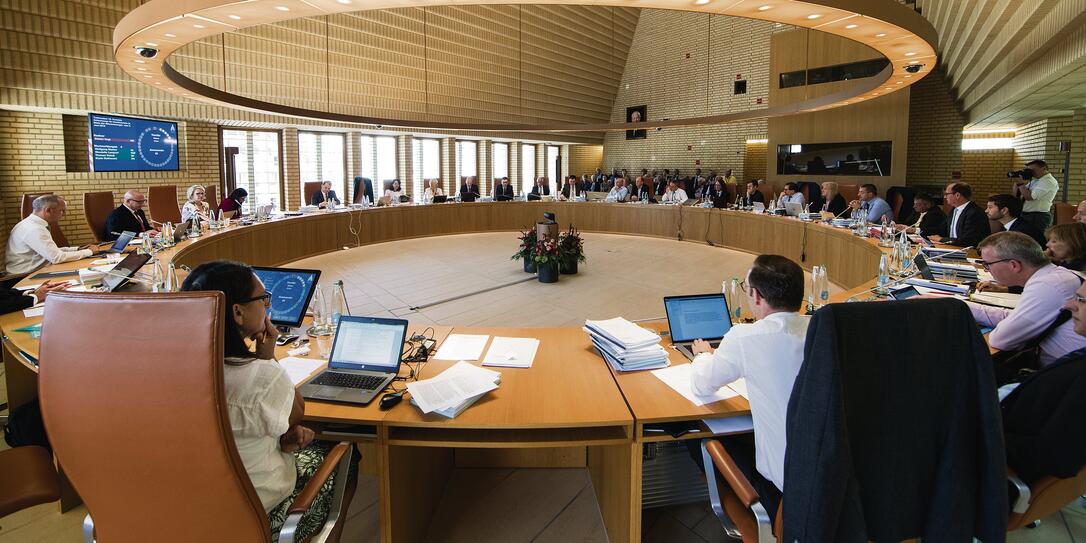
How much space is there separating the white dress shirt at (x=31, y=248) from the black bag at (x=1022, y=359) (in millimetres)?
6103

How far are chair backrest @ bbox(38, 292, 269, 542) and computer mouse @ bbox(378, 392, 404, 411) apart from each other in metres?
0.64

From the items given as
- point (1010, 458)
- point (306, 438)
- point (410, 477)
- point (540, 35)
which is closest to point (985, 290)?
point (1010, 458)

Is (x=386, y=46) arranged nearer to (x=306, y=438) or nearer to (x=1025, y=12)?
(x=1025, y=12)

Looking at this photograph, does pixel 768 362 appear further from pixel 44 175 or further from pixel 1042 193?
pixel 44 175

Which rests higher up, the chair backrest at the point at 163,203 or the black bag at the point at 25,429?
the chair backrest at the point at 163,203

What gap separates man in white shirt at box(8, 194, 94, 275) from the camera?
435 cm

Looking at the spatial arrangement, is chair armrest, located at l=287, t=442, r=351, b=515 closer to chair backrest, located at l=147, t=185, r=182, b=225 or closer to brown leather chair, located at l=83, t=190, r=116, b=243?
brown leather chair, located at l=83, t=190, r=116, b=243

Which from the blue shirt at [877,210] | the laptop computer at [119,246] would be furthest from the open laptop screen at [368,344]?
the blue shirt at [877,210]

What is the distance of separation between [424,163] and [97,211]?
9734 mm

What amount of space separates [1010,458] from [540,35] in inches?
575

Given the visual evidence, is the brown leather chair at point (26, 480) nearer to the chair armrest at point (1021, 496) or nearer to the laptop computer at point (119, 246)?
the chair armrest at point (1021, 496)

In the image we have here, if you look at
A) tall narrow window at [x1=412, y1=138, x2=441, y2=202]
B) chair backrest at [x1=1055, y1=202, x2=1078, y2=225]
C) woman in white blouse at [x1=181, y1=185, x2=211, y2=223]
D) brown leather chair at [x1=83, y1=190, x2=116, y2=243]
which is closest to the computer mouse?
brown leather chair at [x1=83, y1=190, x2=116, y2=243]

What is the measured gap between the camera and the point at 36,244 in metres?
4.37

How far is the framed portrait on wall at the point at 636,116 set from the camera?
58.7 feet
